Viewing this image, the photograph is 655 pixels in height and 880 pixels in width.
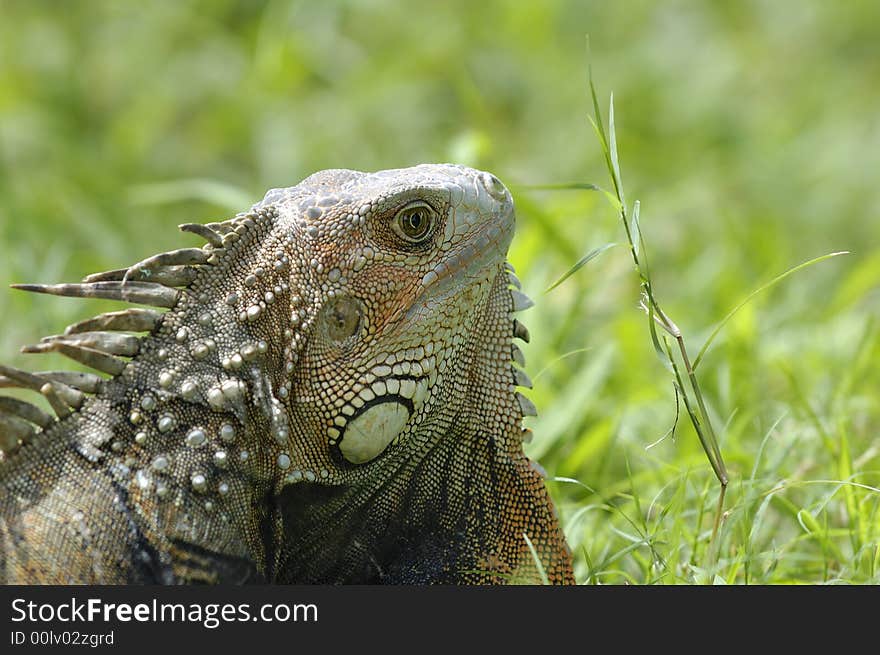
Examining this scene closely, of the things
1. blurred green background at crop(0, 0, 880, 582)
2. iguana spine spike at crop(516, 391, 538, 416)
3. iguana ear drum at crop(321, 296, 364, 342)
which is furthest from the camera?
blurred green background at crop(0, 0, 880, 582)

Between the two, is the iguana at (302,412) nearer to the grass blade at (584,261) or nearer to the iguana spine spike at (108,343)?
the iguana spine spike at (108,343)

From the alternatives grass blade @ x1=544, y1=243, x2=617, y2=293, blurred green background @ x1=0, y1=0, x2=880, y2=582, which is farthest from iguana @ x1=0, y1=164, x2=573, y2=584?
blurred green background @ x1=0, y1=0, x2=880, y2=582

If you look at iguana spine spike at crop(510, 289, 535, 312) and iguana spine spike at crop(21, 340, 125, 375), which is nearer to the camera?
iguana spine spike at crop(21, 340, 125, 375)

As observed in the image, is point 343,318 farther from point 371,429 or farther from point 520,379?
point 520,379

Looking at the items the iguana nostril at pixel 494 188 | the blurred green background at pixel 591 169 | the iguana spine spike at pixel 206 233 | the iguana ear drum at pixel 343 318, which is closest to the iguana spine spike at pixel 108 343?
the iguana spine spike at pixel 206 233

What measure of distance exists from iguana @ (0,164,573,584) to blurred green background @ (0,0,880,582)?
0.67 m

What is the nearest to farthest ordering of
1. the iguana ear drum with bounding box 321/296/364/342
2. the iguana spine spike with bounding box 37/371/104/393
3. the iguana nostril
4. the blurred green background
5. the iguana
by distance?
the iguana < the iguana spine spike with bounding box 37/371/104/393 < the iguana ear drum with bounding box 321/296/364/342 < the iguana nostril < the blurred green background

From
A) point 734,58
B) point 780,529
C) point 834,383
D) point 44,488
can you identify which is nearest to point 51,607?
point 44,488

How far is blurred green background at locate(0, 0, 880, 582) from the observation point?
4324 mm

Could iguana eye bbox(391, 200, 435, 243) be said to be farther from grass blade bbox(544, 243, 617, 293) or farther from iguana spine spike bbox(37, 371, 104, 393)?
iguana spine spike bbox(37, 371, 104, 393)

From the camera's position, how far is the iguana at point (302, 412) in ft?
9.18

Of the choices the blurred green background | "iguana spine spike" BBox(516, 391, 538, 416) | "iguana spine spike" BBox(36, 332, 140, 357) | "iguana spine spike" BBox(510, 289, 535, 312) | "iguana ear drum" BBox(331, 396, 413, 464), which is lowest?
"iguana ear drum" BBox(331, 396, 413, 464)

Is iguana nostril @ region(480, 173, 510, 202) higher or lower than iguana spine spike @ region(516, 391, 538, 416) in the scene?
higher

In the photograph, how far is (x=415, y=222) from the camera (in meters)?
3.10
